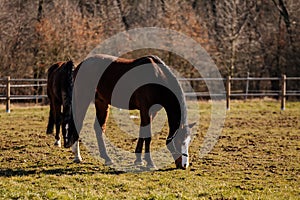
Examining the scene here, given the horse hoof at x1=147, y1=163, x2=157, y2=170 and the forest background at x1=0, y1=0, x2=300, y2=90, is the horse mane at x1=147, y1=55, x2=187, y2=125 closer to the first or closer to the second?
the horse hoof at x1=147, y1=163, x2=157, y2=170

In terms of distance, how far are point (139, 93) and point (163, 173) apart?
1.34 metres

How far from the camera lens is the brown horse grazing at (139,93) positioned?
21.2ft

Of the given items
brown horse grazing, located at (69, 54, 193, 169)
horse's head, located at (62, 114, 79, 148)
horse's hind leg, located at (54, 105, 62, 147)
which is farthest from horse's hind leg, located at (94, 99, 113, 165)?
horse's hind leg, located at (54, 105, 62, 147)

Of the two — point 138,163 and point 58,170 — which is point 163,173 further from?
Result: point 58,170

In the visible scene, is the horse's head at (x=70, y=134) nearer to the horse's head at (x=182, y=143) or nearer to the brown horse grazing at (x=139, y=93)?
the brown horse grazing at (x=139, y=93)

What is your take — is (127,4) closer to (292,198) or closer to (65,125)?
(65,125)

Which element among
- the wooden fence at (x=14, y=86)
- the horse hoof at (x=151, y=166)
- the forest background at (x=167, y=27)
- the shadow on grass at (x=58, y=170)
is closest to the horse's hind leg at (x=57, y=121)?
the shadow on grass at (x=58, y=170)

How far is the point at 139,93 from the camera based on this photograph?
274 inches

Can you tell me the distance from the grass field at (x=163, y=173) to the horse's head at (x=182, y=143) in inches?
9.3

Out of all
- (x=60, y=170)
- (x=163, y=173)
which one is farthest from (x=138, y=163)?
(x=60, y=170)

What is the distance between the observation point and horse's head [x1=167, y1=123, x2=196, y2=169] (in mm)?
6270

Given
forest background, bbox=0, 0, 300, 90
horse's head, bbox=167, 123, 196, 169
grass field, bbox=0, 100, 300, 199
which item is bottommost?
grass field, bbox=0, 100, 300, 199

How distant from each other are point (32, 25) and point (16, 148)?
38.2 ft

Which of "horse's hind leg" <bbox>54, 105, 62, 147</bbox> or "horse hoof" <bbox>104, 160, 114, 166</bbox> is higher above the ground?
"horse's hind leg" <bbox>54, 105, 62, 147</bbox>
